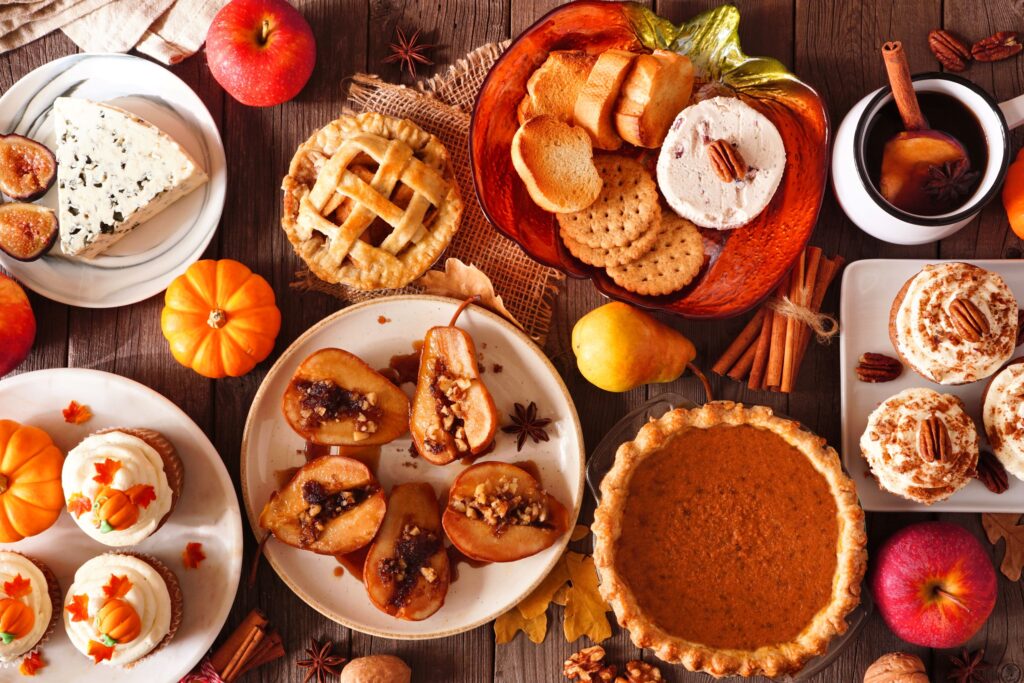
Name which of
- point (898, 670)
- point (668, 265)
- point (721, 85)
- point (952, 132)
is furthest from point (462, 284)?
point (898, 670)

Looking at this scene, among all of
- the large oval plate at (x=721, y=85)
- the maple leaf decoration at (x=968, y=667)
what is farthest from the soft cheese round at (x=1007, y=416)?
the large oval plate at (x=721, y=85)

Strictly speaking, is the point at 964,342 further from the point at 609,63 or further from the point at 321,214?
the point at 321,214

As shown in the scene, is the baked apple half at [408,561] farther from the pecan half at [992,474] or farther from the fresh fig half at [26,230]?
the pecan half at [992,474]

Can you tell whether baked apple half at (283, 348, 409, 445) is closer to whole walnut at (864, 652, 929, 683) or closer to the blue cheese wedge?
the blue cheese wedge

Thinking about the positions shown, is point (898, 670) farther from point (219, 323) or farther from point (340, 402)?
point (219, 323)

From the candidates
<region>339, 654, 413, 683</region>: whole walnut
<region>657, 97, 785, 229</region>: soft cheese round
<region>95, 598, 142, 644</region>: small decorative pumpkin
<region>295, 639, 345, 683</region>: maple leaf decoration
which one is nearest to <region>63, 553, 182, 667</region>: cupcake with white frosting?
<region>95, 598, 142, 644</region>: small decorative pumpkin

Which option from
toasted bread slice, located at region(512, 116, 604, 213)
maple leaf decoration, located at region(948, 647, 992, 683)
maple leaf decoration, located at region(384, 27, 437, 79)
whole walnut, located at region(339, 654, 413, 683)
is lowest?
whole walnut, located at region(339, 654, 413, 683)
